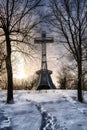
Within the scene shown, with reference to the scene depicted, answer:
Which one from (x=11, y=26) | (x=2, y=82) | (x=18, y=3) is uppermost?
(x=18, y=3)

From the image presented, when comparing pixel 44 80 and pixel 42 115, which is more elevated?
pixel 42 115

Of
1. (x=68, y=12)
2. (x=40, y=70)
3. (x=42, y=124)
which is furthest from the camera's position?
(x=40, y=70)

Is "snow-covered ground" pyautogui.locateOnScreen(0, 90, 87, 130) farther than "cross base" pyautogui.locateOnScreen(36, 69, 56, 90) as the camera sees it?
No

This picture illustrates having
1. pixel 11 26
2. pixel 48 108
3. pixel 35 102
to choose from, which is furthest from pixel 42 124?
pixel 11 26

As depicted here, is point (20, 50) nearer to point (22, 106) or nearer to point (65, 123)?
point (22, 106)

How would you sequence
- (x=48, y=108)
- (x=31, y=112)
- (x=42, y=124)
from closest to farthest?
(x=42, y=124)
(x=31, y=112)
(x=48, y=108)

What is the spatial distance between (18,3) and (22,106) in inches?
301

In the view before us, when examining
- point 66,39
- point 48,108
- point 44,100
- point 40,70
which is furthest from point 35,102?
point 40,70

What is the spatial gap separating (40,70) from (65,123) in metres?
30.9

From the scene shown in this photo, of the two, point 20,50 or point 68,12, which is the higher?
point 68,12

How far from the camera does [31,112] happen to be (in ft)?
54.2

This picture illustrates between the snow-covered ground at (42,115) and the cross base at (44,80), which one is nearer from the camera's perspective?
the snow-covered ground at (42,115)

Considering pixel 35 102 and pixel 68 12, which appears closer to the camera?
pixel 35 102

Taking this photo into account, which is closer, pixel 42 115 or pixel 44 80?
pixel 42 115
